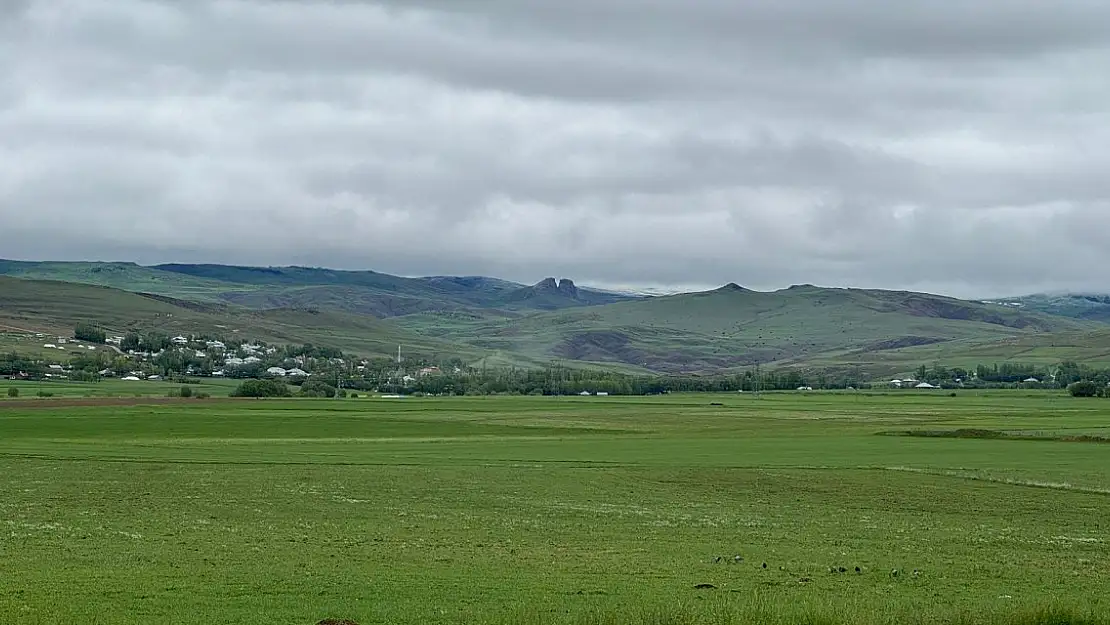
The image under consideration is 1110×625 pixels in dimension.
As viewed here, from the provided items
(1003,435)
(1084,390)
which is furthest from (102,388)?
(1084,390)

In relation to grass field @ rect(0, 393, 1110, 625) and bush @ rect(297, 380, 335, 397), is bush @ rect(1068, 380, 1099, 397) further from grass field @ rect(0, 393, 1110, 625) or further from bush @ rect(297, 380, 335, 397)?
bush @ rect(297, 380, 335, 397)

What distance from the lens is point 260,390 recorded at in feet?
579

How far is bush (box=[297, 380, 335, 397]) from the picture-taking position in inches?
7234

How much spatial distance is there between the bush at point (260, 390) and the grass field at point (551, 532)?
86077 millimetres

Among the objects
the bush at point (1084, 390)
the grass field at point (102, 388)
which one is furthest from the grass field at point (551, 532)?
the bush at point (1084, 390)

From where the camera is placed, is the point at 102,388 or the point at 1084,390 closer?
the point at 102,388

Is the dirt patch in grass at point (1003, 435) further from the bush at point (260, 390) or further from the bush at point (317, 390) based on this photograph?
the bush at point (317, 390)

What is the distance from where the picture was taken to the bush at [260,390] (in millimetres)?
174363

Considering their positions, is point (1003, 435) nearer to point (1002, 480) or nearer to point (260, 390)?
point (1002, 480)

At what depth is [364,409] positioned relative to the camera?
139125mm

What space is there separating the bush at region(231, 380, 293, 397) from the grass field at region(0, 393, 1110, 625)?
86077 millimetres

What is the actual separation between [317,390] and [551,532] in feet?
517

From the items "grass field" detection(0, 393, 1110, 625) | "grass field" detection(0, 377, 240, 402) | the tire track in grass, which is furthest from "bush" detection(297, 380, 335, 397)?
the tire track in grass

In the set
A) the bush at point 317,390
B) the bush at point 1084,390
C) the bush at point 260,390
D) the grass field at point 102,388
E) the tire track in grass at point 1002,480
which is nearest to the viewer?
the tire track in grass at point 1002,480
